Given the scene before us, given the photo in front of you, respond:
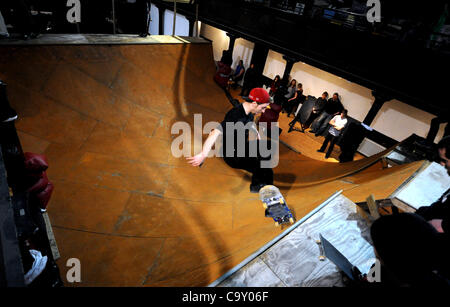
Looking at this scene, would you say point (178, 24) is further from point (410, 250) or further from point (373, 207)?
point (410, 250)

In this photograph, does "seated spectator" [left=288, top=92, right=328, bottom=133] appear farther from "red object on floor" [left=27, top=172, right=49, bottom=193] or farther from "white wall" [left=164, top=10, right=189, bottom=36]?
"white wall" [left=164, top=10, right=189, bottom=36]

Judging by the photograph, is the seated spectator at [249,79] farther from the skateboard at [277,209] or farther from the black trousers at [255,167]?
the skateboard at [277,209]

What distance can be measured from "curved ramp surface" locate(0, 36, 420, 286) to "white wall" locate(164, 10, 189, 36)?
8514 mm

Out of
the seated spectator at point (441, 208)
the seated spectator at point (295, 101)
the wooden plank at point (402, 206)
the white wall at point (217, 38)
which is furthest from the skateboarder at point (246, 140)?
the white wall at point (217, 38)

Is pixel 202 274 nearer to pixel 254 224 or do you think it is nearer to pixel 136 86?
pixel 254 224

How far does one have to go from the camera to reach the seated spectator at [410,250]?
3.18 ft

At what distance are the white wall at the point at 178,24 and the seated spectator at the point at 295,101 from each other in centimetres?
818

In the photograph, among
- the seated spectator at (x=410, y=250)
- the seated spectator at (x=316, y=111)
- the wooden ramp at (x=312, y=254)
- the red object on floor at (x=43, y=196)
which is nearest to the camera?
the seated spectator at (x=410, y=250)

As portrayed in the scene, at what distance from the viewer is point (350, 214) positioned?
85.3 inches

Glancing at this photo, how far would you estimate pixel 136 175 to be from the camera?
360cm

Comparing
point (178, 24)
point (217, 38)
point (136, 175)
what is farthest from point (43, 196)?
point (178, 24)

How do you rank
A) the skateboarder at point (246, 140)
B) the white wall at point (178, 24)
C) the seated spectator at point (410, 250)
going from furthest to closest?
the white wall at point (178, 24), the skateboarder at point (246, 140), the seated spectator at point (410, 250)

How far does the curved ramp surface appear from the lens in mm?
2408
